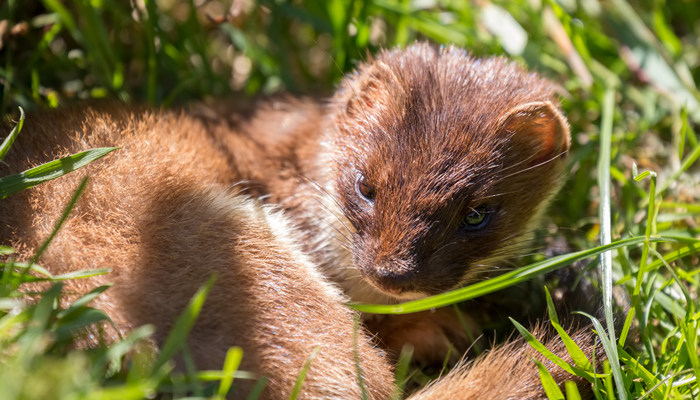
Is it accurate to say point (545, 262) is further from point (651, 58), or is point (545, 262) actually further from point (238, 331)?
point (651, 58)

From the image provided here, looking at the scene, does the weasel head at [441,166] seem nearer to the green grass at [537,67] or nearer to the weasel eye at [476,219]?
the weasel eye at [476,219]

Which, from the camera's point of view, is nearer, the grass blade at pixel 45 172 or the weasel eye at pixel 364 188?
the grass blade at pixel 45 172

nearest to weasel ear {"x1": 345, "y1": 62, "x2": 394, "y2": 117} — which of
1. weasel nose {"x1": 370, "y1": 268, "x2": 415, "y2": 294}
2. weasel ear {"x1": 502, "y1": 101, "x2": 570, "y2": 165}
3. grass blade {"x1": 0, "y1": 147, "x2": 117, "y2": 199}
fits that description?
weasel ear {"x1": 502, "y1": 101, "x2": 570, "y2": 165}

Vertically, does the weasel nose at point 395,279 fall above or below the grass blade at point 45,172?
below

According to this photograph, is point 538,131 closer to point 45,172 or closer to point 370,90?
point 370,90

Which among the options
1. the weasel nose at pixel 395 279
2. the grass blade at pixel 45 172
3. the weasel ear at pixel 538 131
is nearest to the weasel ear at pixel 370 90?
the weasel ear at pixel 538 131

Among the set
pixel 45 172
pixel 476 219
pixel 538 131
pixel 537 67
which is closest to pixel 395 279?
pixel 476 219

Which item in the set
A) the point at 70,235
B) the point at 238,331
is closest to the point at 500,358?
the point at 238,331
